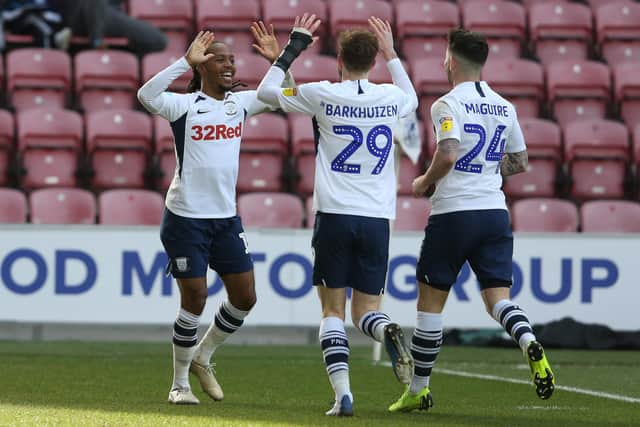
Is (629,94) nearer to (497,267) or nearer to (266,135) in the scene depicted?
(266,135)

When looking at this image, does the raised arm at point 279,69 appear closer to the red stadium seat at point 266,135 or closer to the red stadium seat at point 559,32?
the red stadium seat at point 266,135

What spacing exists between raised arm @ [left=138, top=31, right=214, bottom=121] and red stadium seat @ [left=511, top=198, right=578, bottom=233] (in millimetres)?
6893

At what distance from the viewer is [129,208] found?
44.0ft

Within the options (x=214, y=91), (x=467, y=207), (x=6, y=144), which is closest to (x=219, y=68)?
(x=214, y=91)

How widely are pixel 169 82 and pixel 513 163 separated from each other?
1.86 metres

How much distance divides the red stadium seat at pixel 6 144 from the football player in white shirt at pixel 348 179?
7.74 metres

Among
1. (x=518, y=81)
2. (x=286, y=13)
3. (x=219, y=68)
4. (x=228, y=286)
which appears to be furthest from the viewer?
(x=286, y=13)

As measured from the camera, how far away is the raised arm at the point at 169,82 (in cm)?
736

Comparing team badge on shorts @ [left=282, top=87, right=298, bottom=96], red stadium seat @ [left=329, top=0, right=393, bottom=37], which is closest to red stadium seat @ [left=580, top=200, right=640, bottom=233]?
red stadium seat @ [left=329, top=0, right=393, bottom=37]

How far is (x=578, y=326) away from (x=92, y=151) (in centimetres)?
522

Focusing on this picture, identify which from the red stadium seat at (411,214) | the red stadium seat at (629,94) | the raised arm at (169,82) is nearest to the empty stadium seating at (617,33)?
the red stadium seat at (629,94)

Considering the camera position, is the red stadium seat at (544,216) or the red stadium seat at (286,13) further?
the red stadium seat at (286,13)

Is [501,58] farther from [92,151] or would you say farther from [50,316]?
[50,316]

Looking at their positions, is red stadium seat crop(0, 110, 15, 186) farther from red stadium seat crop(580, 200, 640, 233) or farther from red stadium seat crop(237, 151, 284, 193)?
red stadium seat crop(580, 200, 640, 233)
